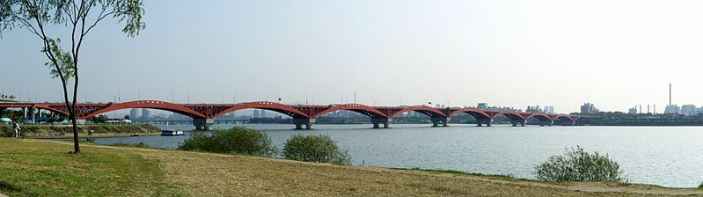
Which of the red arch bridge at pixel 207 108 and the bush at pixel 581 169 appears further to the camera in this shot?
the red arch bridge at pixel 207 108

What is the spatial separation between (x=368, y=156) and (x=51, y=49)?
3674cm

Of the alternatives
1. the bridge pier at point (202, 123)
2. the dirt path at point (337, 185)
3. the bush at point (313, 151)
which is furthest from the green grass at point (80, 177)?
the bridge pier at point (202, 123)

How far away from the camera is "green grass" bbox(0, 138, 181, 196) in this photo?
59.7ft

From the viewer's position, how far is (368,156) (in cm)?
6562

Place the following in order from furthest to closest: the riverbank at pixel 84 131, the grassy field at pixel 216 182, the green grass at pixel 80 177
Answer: the riverbank at pixel 84 131
the grassy field at pixel 216 182
the green grass at pixel 80 177

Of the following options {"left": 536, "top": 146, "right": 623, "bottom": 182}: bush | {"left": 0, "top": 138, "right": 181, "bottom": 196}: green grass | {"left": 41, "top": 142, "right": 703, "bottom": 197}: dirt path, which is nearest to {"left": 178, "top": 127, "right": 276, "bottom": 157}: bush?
{"left": 536, "top": 146, "right": 623, "bottom": 182}: bush

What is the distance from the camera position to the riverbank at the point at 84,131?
10750cm

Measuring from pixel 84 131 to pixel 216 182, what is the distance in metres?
111

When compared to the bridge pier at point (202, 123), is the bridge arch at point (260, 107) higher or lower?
higher

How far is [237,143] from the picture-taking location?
54062mm

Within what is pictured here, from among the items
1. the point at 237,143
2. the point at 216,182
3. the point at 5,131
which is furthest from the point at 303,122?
the point at 216,182

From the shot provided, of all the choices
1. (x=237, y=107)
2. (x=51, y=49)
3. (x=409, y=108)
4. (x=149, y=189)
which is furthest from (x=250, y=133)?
(x=409, y=108)

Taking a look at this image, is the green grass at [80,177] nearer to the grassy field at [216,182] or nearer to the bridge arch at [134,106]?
the grassy field at [216,182]

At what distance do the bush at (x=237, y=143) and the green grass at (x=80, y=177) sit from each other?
24041 millimetres
